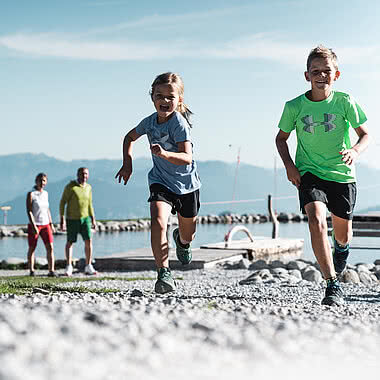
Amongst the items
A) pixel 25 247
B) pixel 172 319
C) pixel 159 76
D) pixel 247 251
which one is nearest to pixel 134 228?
pixel 25 247

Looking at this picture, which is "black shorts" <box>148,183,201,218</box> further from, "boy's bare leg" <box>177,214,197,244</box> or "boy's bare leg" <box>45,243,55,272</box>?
"boy's bare leg" <box>45,243,55,272</box>

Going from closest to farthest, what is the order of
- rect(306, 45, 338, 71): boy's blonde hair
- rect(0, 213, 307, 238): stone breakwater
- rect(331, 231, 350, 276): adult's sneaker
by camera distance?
rect(306, 45, 338, 71): boy's blonde hair → rect(331, 231, 350, 276): adult's sneaker → rect(0, 213, 307, 238): stone breakwater

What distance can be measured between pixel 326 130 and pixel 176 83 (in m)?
1.29

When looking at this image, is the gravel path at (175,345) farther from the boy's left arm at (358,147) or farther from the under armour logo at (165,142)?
the under armour logo at (165,142)

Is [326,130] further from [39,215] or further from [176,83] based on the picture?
[39,215]

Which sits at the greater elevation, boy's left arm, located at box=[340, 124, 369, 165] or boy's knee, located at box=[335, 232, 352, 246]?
boy's left arm, located at box=[340, 124, 369, 165]

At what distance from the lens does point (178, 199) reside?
5.38 metres

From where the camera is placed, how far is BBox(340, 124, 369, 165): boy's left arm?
4.82 meters

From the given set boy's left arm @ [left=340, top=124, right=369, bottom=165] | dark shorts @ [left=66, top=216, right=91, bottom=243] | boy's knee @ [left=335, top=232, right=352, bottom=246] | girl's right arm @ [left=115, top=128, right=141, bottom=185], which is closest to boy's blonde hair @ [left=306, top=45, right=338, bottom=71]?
boy's left arm @ [left=340, top=124, right=369, bottom=165]

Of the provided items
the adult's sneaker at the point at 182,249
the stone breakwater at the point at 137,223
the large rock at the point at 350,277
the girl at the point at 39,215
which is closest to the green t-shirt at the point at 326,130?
the adult's sneaker at the point at 182,249

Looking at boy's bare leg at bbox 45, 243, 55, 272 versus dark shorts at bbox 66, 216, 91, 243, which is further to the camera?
dark shorts at bbox 66, 216, 91, 243

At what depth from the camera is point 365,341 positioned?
287cm

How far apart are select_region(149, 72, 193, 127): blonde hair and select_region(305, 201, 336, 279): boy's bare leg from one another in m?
1.31

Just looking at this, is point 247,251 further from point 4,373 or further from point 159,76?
point 4,373
